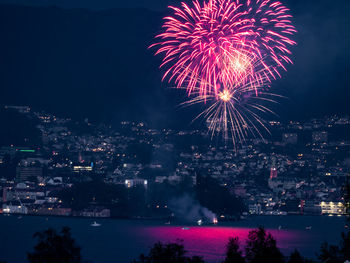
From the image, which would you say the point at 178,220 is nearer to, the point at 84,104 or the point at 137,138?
the point at 137,138

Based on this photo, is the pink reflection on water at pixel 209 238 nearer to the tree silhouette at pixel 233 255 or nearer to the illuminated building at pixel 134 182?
the illuminated building at pixel 134 182

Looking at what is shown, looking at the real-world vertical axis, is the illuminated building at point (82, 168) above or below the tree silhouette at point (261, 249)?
above

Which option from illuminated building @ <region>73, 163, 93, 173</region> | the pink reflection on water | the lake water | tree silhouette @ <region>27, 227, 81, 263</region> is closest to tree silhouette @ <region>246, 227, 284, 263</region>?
tree silhouette @ <region>27, 227, 81, 263</region>

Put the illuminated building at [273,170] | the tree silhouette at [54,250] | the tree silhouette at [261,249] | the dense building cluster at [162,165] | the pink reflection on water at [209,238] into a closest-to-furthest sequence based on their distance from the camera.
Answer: the tree silhouette at [261,249], the tree silhouette at [54,250], the pink reflection on water at [209,238], the dense building cluster at [162,165], the illuminated building at [273,170]

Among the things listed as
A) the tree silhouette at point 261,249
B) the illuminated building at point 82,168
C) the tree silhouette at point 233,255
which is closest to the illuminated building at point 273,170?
the illuminated building at point 82,168

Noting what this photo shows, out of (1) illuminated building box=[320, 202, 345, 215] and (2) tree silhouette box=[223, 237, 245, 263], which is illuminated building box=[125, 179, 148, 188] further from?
(2) tree silhouette box=[223, 237, 245, 263]
